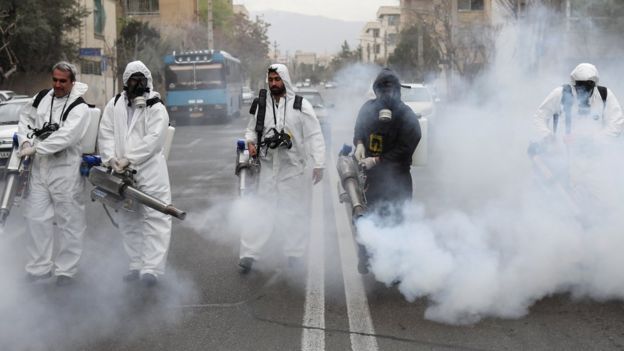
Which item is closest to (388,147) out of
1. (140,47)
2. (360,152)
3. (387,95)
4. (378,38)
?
(360,152)

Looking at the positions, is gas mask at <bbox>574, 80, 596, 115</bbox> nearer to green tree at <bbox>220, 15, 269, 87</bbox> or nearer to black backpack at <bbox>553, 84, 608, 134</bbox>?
black backpack at <bbox>553, 84, 608, 134</bbox>

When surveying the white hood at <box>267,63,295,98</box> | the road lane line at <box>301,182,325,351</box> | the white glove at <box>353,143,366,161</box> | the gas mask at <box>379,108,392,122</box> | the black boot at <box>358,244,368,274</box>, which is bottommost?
the road lane line at <box>301,182,325,351</box>

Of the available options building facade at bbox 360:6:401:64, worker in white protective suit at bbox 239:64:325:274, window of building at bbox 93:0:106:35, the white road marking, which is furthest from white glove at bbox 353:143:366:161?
window of building at bbox 93:0:106:35

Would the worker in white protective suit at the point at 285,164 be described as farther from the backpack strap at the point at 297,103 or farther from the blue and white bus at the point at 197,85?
the blue and white bus at the point at 197,85

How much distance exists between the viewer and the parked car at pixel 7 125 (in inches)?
571

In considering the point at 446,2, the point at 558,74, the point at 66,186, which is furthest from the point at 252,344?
the point at 446,2

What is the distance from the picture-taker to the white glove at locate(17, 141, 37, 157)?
6637 mm

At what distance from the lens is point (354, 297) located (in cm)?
622

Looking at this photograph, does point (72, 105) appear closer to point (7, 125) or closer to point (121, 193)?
point (121, 193)

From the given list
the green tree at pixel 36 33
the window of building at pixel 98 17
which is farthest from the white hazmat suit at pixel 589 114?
the window of building at pixel 98 17

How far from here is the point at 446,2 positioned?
110 feet

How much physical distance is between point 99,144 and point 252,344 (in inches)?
98.6

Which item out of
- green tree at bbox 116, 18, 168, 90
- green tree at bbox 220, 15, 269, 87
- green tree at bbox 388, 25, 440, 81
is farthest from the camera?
green tree at bbox 220, 15, 269, 87

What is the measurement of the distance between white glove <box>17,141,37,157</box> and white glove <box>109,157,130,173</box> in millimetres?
635
